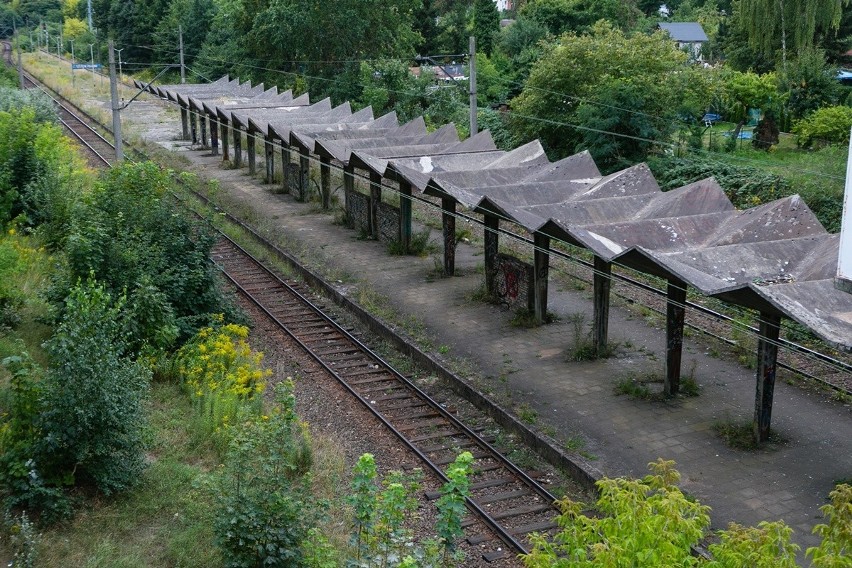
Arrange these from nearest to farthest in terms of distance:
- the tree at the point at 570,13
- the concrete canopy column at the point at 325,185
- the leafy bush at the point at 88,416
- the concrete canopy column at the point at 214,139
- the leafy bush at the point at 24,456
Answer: the leafy bush at the point at 24,456, the leafy bush at the point at 88,416, the concrete canopy column at the point at 325,185, the concrete canopy column at the point at 214,139, the tree at the point at 570,13

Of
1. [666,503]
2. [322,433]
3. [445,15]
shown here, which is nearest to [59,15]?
[445,15]

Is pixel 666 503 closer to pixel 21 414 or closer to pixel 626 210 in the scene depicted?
pixel 21 414

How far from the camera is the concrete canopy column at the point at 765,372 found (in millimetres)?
12242

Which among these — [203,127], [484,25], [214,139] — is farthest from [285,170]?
[484,25]

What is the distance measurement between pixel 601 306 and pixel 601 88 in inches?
604

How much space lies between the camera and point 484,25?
57.4 m

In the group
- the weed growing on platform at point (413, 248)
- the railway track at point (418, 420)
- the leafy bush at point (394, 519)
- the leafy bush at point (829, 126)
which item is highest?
the leafy bush at point (829, 126)

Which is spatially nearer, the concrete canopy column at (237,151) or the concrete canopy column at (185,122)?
the concrete canopy column at (237,151)

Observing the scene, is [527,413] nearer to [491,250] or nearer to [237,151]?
[491,250]

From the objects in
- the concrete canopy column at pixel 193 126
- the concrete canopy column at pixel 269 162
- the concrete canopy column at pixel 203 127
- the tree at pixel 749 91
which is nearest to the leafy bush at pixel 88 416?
the concrete canopy column at pixel 269 162

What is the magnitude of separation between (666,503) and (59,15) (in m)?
129

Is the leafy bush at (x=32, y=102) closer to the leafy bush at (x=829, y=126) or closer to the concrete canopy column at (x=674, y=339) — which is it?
the concrete canopy column at (x=674, y=339)

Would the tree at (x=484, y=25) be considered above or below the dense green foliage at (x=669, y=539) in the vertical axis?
above

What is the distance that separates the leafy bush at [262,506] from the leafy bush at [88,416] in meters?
2.05
